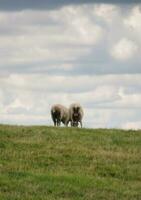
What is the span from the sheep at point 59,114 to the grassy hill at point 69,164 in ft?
38.5

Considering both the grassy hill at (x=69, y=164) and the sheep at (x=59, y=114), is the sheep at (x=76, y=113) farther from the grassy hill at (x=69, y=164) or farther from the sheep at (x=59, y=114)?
the grassy hill at (x=69, y=164)

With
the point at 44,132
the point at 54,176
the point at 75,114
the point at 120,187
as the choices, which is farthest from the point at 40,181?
the point at 75,114

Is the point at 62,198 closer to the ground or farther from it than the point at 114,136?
closer to the ground

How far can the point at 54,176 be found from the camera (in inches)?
926

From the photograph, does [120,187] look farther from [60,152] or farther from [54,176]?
[60,152]

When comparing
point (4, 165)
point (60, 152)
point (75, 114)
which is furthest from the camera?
point (75, 114)

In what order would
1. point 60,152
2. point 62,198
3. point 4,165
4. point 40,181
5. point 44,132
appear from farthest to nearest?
point 44,132 < point 60,152 < point 4,165 < point 40,181 < point 62,198

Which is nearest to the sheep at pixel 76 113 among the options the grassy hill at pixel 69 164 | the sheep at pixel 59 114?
the sheep at pixel 59 114

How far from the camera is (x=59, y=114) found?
4588 cm

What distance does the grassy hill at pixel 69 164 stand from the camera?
21.7 m

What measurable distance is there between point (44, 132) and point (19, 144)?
341cm

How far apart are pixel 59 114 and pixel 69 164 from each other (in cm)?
1942

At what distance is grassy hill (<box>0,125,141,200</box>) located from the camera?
21.7m

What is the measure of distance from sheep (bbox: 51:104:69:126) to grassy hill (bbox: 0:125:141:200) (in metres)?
11.7
